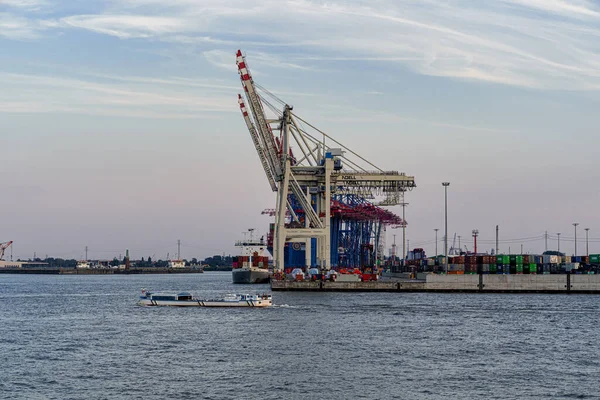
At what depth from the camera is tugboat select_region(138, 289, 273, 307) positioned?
7300 cm

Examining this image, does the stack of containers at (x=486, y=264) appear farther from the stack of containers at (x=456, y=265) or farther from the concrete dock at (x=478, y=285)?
the concrete dock at (x=478, y=285)

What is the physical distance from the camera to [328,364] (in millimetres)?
39281

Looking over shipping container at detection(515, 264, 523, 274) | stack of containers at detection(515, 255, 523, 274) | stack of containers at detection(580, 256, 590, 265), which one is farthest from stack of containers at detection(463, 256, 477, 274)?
stack of containers at detection(580, 256, 590, 265)

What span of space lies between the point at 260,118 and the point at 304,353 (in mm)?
57348

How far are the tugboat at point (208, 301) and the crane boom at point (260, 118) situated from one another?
2582 centimetres

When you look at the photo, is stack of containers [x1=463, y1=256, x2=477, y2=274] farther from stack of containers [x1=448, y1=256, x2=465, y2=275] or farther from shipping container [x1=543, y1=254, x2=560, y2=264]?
shipping container [x1=543, y1=254, x2=560, y2=264]

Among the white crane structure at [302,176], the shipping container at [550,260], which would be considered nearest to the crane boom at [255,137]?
the white crane structure at [302,176]

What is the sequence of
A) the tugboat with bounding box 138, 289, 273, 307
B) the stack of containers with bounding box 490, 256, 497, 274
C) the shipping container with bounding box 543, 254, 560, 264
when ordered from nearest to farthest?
the tugboat with bounding box 138, 289, 273, 307, the stack of containers with bounding box 490, 256, 497, 274, the shipping container with bounding box 543, 254, 560, 264

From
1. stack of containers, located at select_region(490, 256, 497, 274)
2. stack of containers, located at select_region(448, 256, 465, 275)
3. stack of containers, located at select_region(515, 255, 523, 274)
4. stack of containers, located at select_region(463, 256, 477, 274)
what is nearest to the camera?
stack of containers, located at select_region(515, 255, 523, 274)

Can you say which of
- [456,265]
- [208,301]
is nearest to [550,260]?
[456,265]

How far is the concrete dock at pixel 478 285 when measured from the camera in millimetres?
92938

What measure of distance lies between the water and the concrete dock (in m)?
20.3

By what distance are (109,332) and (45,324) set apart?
917 cm

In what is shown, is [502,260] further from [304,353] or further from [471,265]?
[304,353]
